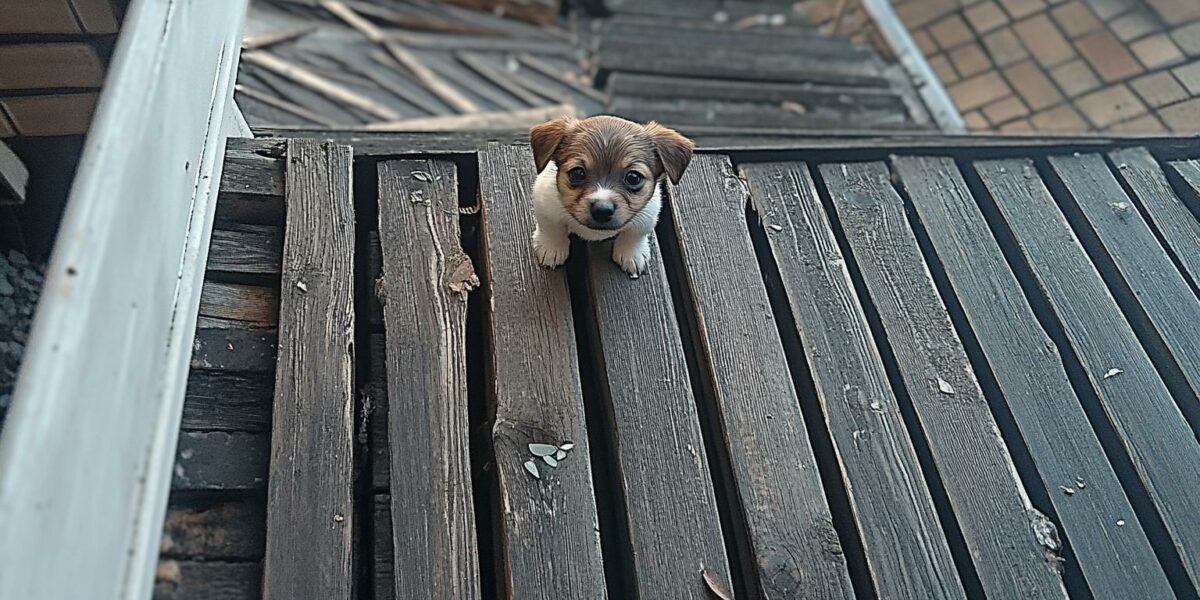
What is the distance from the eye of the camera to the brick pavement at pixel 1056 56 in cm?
504

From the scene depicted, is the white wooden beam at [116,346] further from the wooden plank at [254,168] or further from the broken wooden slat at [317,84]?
the broken wooden slat at [317,84]

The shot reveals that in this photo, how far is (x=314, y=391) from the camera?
7.00ft

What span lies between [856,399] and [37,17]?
2474 millimetres

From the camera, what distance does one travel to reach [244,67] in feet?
16.7

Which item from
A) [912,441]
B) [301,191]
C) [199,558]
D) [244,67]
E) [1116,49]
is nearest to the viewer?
[199,558]

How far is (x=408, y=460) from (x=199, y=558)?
48 cm

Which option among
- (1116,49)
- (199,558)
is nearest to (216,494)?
(199,558)

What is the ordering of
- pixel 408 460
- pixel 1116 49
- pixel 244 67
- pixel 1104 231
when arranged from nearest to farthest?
pixel 408 460, pixel 1104 231, pixel 244 67, pixel 1116 49

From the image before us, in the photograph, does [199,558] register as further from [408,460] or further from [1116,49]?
[1116,49]

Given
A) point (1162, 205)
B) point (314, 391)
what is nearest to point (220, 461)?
point (314, 391)

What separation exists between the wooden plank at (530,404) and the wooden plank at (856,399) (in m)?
0.66

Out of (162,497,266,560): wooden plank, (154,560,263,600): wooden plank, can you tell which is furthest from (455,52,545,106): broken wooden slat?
(154,560,263,600): wooden plank

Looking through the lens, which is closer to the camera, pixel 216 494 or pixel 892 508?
pixel 216 494

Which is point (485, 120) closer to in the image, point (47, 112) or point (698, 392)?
point (47, 112)
